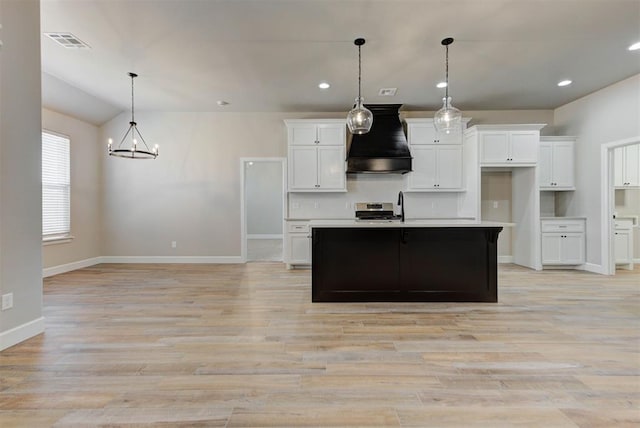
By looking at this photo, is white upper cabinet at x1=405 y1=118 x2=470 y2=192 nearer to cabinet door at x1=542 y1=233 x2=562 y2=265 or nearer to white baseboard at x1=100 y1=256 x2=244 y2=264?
cabinet door at x1=542 y1=233 x2=562 y2=265

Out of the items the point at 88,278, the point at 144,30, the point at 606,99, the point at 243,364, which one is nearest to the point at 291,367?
the point at 243,364

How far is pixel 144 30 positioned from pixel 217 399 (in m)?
3.52

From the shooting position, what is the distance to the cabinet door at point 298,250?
5434mm

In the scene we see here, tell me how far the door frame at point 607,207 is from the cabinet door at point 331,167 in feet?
13.7

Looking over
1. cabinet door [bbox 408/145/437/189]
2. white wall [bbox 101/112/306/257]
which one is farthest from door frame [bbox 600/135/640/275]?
white wall [bbox 101/112/306/257]

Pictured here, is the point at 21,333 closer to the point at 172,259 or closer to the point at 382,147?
the point at 172,259

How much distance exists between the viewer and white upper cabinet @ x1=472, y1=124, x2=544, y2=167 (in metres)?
5.21

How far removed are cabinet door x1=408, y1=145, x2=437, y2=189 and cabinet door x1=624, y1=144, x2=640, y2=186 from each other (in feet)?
10.9

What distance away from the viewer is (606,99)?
4781 mm

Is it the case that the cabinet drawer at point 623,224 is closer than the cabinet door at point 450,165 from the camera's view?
Yes

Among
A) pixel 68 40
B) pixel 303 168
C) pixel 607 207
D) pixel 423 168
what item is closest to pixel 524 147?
pixel 607 207

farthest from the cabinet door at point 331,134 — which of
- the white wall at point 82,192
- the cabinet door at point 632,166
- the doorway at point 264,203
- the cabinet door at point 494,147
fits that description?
the doorway at point 264,203

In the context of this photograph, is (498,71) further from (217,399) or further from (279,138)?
(217,399)

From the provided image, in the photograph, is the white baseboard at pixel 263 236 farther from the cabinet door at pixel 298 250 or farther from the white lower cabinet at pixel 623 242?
the white lower cabinet at pixel 623 242
